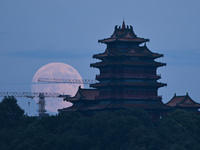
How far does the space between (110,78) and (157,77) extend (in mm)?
10186

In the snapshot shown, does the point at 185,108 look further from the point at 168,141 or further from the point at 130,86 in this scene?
the point at 168,141

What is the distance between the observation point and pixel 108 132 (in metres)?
152

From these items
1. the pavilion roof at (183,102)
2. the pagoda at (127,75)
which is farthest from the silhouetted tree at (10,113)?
the pavilion roof at (183,102)

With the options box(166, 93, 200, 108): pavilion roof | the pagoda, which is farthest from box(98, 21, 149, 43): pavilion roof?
box(166, 93, 200, 108): pavilion roof

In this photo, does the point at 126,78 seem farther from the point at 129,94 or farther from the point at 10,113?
the point at 10,113

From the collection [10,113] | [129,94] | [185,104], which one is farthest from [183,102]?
[10,113]

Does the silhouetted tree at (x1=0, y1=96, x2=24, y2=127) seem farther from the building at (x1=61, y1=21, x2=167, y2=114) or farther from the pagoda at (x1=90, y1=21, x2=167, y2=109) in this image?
the pagoda at (x1=90, y1=21, x2=167, y2=109)

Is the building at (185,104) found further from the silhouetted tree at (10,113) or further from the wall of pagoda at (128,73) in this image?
the silhouetted tree at (10,113)

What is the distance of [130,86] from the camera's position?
170 m

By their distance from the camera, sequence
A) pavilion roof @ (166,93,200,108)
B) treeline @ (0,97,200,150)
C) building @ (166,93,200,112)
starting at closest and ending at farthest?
treeline @ (0,97,200,150), building @ (166,93,200,112), pavilion roof @ (166,93,200,108)

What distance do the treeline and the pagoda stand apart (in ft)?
19.5

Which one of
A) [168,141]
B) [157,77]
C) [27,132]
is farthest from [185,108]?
[27,132]

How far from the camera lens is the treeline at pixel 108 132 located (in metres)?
149

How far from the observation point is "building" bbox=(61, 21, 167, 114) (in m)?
170
